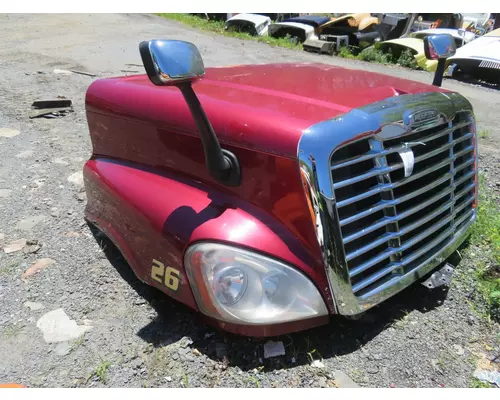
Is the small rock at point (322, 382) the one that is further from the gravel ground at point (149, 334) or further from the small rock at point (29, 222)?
the small rock at point (29, 222)

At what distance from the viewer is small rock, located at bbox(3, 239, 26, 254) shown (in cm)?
319

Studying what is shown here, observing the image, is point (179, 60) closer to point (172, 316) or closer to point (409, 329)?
point (172, 316)

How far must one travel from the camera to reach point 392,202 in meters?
2.09

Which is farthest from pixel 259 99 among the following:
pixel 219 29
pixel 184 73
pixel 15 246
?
pixel 219 29

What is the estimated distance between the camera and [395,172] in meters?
2.13

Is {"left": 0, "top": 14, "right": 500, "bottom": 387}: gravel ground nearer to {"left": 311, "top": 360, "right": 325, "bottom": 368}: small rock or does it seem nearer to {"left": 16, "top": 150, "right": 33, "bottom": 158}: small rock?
{"left": 311, "top": 360, "right": 325, "bottom": 368}: small rock

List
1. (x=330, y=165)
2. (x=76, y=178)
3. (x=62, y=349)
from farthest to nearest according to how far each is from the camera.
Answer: (x=76, y=178)
(x=62, y=349)
(x=330, y=165)

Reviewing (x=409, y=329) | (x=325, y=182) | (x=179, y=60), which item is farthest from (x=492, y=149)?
(x=179, y=60)

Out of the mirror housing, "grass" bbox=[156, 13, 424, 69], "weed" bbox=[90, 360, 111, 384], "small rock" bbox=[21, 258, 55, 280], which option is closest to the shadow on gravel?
"weed" bbox=[90, 360, 111, 384]

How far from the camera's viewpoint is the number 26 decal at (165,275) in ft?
6.97

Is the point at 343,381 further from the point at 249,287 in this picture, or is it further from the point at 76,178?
the point at 76,178

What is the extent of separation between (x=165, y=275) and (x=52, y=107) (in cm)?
485

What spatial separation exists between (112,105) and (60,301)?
119 centimetres

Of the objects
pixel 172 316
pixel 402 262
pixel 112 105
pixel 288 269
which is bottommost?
pixel 172 316
